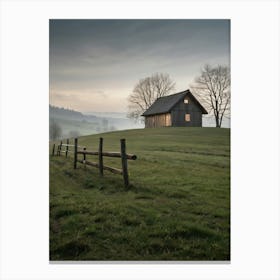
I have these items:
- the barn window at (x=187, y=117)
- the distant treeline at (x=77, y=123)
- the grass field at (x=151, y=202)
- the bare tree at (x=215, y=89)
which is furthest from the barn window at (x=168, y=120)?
the bare tree at (x=215, y=89)

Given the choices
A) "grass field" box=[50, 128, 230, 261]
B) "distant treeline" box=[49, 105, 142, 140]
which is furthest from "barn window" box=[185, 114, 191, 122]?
"distant treeline" box=[49, 105, 142, 140]

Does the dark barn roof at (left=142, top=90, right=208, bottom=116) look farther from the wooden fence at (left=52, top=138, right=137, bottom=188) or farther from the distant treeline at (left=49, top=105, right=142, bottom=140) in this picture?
the wooden fence at (left=52, top=138, right=137, bottom=188)

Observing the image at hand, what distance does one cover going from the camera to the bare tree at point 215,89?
13.1 ft

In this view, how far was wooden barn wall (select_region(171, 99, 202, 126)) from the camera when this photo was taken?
4.31 m

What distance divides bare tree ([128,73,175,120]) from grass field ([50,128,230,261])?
429 millimetres

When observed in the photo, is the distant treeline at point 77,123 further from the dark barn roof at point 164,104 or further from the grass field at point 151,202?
the dark barn roof at point 164,104

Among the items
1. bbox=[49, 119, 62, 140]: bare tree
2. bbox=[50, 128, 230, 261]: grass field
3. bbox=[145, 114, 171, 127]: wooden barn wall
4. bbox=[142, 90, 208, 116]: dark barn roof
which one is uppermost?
bbox=[142, 90, 208, 116]: dark barn roof

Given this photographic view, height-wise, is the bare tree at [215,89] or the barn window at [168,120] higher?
the bare tree at [215,89]

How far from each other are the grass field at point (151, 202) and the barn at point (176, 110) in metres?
0.16
